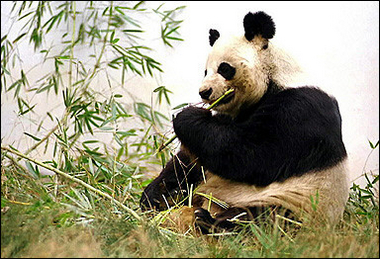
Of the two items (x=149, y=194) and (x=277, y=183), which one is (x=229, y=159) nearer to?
(x=277, y=183)

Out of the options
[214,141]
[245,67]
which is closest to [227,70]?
[245,67]

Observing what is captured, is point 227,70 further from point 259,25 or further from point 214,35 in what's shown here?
point 214,35

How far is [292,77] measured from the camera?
2.48 metres

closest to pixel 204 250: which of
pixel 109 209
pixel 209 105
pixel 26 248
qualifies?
pixel 109 209

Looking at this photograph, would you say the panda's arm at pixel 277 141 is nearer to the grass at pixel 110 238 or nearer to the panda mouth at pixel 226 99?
the panda mouth at pixel 226 99

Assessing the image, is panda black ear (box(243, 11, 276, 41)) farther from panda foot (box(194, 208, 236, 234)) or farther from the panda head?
panda foot (box(194, 208, 236, 234))

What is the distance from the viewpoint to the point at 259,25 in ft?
8.34

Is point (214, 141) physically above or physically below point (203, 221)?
above

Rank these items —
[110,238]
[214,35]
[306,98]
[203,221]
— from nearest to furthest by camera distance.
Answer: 1. [110,238]
2. [203,221]
3. [306,98]
4. [214,35]

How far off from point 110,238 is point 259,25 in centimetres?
128

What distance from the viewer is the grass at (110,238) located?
A: 60.4 inches

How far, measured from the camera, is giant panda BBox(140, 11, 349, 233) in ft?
7.50

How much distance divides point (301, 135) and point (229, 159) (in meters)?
0.33

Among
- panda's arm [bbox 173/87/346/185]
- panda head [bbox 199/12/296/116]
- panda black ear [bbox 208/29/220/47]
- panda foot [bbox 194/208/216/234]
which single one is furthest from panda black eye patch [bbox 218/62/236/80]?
panda foot [bbox 194/208/216/234]
